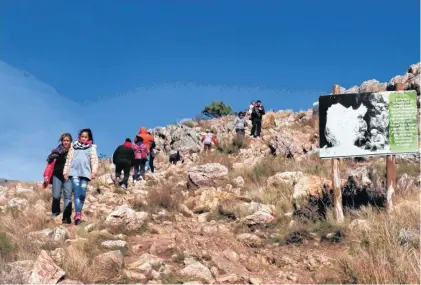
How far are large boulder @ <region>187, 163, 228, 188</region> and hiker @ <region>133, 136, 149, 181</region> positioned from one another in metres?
3.16

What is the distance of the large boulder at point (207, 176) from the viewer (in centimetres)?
1209

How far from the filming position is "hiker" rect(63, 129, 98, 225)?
8820mm

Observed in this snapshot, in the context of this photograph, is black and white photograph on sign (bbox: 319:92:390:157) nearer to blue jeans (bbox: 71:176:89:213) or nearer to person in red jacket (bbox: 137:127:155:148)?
blue jeans (bbox: 71:176:89:213)

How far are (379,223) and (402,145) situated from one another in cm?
223

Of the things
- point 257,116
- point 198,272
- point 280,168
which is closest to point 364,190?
point 280,168

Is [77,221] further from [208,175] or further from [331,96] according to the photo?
[331,96]

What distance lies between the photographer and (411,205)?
7781 mm

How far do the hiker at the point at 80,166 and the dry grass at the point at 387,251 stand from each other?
503cm

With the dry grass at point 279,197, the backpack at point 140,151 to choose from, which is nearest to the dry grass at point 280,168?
the dry grass at point 279,197

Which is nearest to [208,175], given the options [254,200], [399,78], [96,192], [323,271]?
[254,200]

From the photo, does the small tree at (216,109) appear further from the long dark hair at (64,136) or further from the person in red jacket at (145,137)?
the long dark hair at (64,136)

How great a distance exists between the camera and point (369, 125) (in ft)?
28.4

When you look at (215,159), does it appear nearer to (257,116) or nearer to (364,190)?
(257,116)

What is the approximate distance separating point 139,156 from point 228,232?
7366 millimetres
